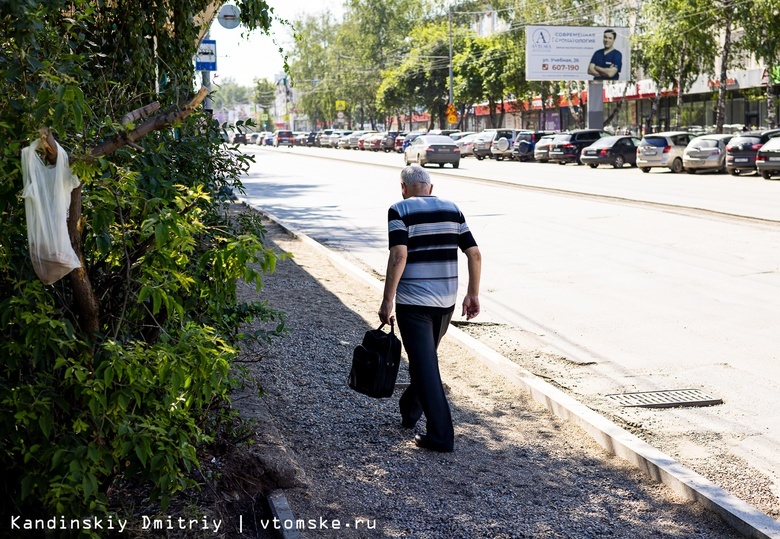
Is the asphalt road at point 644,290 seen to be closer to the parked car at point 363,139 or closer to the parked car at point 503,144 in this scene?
the parked car at point 503,144

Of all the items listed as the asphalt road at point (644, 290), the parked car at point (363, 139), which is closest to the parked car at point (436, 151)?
the asphalt road at point (644, 290)

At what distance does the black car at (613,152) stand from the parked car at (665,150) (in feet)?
12.7

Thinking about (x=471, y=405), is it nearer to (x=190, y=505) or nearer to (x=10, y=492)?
(x=190, y=505)

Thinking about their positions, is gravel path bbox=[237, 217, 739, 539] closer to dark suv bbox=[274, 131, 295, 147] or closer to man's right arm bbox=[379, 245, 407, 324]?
man's right arm bbox=[379, 245, 407, 324]

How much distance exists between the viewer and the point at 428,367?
Answer: 19.1 ft

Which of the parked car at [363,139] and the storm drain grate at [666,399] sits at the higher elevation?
the parked car at [363,139]

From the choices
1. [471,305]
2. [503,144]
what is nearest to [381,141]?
[503,144]

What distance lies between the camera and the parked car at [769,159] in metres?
29.9

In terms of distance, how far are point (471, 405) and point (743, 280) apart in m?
5.80

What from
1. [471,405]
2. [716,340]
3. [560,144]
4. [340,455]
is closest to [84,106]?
[340,455]

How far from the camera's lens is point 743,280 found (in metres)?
11.4

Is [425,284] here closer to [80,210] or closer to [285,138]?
[80,210]

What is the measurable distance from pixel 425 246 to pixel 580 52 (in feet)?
172

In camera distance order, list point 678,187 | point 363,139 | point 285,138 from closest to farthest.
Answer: point 678,187 → point 363,139 → point 285,138
